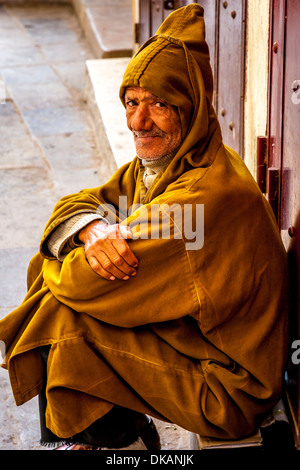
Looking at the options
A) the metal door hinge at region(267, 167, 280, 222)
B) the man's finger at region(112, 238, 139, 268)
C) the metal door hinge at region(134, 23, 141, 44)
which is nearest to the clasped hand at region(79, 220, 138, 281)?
the man's finger at region(112, 238, 139, 268)

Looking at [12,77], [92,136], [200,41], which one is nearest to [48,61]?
[12,77]

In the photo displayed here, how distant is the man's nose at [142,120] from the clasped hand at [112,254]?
1.11ft

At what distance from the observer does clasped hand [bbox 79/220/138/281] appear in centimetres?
233

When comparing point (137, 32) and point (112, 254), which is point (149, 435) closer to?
point (112, 254)

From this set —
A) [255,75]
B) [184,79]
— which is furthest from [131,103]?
[255,75]

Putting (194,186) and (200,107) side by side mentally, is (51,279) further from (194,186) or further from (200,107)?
(200,107)

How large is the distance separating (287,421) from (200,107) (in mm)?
1063

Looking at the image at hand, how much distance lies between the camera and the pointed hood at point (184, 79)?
2.41m

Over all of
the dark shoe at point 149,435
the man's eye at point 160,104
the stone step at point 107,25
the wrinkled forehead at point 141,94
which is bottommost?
the stone step at point 107,25

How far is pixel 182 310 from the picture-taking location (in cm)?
237

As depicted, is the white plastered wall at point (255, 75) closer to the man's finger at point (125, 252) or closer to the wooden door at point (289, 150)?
the wooden door at point (289, 150)

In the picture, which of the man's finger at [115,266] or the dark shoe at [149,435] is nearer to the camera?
the man's finger at [115,266]

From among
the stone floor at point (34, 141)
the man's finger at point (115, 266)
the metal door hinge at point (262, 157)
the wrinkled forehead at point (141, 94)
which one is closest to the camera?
the man's finger at point (115, 266)

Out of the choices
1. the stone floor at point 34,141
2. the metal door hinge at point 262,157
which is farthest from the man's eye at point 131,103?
the stone floor at point 34,141
